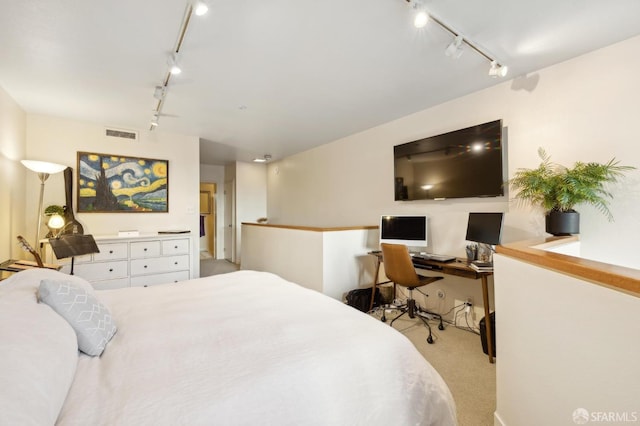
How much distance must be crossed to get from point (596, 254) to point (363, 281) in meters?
2.35

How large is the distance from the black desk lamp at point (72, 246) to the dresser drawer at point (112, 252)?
0.71 feet

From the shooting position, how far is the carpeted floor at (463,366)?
5.64 feet

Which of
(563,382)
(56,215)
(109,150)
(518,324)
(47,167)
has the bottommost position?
(563,382)

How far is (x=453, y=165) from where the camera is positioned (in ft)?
9.77

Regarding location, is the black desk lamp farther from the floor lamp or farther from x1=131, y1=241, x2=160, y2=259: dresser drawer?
the floor lamp

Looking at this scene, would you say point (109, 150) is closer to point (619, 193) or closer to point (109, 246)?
point (109, 246)

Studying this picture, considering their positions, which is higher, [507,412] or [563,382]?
[563,382]

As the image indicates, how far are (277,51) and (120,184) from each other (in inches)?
125

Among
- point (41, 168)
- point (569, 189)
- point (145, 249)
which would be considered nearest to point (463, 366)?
point (569, 189)

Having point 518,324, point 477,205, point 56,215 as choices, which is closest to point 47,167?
point 56,215

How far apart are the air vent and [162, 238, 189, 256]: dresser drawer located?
167cm

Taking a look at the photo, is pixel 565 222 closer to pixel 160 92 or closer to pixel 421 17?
pixel 421 17

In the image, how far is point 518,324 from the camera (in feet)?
4.24

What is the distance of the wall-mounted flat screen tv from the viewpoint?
2660 mm
